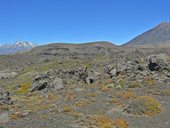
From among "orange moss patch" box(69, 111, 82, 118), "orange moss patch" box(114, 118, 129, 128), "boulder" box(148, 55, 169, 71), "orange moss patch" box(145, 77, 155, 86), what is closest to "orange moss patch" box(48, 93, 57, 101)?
"orange moss patch" box(69, 111, 82, 118)

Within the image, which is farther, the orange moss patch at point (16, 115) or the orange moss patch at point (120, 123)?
the orange moss patch at point (16, 115)

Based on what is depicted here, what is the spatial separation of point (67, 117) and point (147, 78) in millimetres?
16460

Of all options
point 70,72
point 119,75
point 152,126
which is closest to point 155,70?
point 119,75

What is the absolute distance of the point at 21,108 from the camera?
25.5 metres

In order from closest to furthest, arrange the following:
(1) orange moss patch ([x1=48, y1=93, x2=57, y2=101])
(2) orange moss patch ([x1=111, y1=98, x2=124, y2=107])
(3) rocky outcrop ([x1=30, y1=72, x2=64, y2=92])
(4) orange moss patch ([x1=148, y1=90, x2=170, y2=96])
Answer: (2) orange moss patch ([x1=111, y1=98, x2=124, y2=107]) < (1) orange moss patch ([x1=48, y1=93, x2=57, y2=101]) < (4) orange moss patch ([x1=148, y1=90, x2=170, y2=96]) < (3) rocky outcrop ([x1=30, y1=72, x2=64, y2=92])

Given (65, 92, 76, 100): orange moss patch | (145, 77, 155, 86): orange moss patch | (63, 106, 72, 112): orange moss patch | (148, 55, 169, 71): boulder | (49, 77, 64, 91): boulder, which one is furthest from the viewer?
(148, 55, 169, 71): boulder

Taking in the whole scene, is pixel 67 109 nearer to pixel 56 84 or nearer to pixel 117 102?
pixel 117 102

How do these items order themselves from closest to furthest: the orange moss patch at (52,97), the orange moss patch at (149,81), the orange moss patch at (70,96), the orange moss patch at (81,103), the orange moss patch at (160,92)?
the orange moss patch at (81,103) < the orange moss patch at (70,96) < the orange moss patch at (52,97) < the orange moss patch at (160,92) < the orange moss patch at (149,81)

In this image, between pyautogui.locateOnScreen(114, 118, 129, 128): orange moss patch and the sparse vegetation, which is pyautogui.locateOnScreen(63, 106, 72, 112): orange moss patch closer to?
pyautogui.locateOnScreen(114, 118, 129, 128): orange moss patch

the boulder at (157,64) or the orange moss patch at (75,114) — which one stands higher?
the boulder at (157,64)

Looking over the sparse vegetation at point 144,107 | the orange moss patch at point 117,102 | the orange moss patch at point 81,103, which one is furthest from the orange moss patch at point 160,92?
the orange moss patch at point 81,103

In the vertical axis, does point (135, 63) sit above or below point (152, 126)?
above

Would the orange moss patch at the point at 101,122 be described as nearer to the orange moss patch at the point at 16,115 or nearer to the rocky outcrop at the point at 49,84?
the orange moss patch at the point at 16,115

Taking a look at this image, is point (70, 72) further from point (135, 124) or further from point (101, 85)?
point (135, 124)
